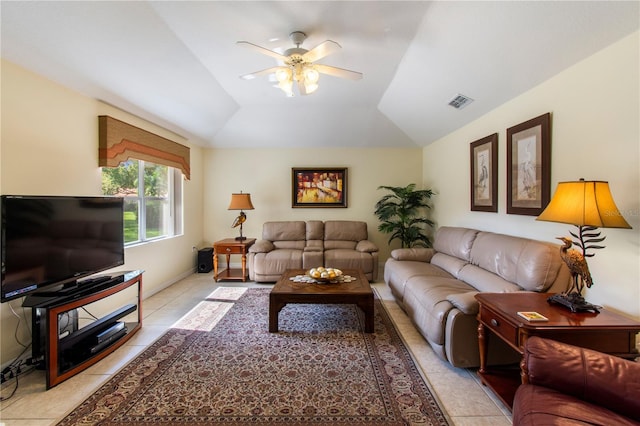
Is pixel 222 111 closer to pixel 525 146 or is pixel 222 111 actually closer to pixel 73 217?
pixel 73 217

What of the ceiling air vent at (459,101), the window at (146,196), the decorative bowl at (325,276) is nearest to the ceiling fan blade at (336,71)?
the ceiling air vent at (459,101)

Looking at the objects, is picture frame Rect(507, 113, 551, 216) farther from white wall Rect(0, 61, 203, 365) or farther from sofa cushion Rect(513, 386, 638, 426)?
white wall Rect(0, 61, 203, 365)

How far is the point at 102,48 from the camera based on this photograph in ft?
7.63

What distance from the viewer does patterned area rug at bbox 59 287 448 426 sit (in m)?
1.68

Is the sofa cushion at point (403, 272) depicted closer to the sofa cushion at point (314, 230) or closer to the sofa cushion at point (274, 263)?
the sofa cushion at point (274, 263)

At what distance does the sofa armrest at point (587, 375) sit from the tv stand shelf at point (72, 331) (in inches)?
112

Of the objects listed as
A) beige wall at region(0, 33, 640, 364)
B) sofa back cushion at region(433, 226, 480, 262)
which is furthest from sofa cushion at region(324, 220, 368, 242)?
sofa back cushion at region(433, 226, 480, 262)

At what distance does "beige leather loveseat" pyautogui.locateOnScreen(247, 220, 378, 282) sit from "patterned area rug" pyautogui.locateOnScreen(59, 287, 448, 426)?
4.49 ft

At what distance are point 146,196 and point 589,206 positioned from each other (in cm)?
455

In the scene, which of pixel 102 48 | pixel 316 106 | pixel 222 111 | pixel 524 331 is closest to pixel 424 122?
pixel 316 106

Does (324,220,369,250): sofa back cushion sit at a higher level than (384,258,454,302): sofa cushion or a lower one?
higher

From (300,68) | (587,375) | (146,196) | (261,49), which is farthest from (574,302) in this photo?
(146,196)

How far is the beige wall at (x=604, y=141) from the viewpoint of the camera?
1.75 meters

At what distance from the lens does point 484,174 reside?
3324mm
